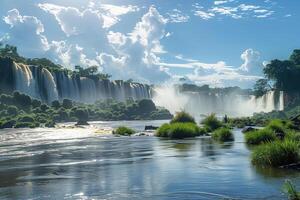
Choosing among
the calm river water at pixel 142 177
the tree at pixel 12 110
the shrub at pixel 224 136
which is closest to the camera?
the calm river water at pixel 142 177

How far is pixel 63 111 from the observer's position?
128000 mm

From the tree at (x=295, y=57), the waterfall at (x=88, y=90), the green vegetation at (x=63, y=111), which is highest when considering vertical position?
the tree at (x=295, y=57)

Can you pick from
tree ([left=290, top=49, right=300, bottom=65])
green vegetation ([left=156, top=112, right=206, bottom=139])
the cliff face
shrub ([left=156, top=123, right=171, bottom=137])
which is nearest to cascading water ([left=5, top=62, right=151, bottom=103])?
the cliff face

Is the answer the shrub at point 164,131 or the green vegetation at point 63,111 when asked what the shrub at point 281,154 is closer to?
the shrub at point 164,131

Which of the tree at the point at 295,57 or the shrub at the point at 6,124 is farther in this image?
the tree at the point at 295,57

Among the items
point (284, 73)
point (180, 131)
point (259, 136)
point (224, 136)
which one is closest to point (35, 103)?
point (180, 131)

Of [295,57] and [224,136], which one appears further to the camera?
[295,57]

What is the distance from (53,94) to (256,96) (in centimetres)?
8639

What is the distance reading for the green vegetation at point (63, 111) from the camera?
4026 inches

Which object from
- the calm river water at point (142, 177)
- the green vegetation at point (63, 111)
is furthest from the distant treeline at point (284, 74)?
the calm river water at point (142, 177)

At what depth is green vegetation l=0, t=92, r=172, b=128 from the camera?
4026 inches

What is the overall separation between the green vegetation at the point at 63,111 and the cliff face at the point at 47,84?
3.76 m

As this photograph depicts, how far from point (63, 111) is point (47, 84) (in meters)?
14.0

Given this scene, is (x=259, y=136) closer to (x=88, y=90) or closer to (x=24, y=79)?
(x=24, y=79)
